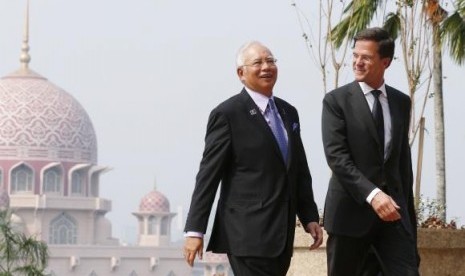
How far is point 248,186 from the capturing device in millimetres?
4633

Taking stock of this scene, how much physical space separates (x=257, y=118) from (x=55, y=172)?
80352 millimetres

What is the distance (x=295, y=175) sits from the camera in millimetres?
4691

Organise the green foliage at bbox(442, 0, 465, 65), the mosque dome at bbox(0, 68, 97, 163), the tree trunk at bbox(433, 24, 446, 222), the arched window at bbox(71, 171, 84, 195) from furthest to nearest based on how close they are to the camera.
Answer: the arched window at bbox(71, 171, 84, 195) → the mosque dome at bbox(0, 68, 97, 163) → the green foliage at bbox(442, 0, 465, 65) → the tree trunk at bbox(433, 24, 446, 222)

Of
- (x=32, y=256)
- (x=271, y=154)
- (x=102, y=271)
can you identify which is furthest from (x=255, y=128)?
(x=102, y=271)

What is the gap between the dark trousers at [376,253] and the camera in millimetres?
4613

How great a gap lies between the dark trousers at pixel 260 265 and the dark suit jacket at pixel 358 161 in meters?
0.24

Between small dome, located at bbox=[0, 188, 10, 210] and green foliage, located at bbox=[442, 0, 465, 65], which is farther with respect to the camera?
small dome, located at bbox=[0, 188, 10, 210]

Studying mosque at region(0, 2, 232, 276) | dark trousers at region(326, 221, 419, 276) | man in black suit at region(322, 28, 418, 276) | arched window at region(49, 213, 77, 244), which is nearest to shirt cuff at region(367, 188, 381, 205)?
man in black suit at region(322, 28, 418, 276)

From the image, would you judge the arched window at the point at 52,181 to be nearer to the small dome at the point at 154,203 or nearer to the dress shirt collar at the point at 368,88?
the small dome at the point at 154,203

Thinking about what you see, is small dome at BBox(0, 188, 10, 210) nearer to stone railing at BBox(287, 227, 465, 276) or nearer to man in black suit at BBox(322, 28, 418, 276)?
stone railing at BBox(287, 227, 465, 276)

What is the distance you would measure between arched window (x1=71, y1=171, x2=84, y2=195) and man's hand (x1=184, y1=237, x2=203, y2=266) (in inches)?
3176

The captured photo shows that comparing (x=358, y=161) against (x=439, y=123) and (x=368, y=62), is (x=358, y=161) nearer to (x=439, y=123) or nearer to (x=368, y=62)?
(x=368, y=62)

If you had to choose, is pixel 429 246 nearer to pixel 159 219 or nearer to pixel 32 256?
pixel 32 256

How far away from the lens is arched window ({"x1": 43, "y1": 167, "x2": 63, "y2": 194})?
83812mm
